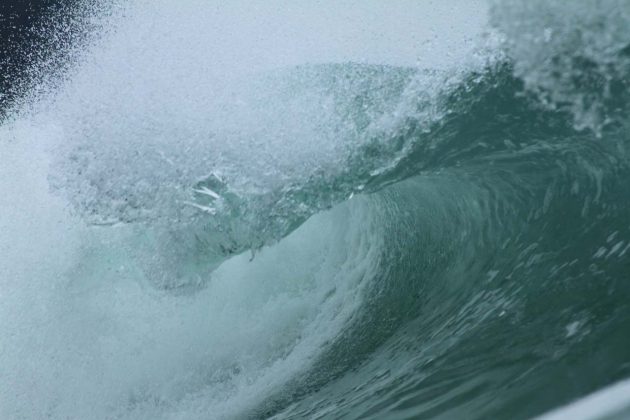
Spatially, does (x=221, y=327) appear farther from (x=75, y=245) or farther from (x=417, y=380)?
(x=417, y=380)

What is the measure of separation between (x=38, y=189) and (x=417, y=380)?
238cm

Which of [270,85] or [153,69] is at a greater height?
[153,69]

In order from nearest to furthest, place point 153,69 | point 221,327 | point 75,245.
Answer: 1. point 221,327
2. point 75,245
3. point 153,69

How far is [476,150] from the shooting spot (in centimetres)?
230

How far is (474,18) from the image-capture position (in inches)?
94.7

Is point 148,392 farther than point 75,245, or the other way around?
point 75,245

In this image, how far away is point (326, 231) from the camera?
9.76 feet

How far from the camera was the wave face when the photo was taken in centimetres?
192

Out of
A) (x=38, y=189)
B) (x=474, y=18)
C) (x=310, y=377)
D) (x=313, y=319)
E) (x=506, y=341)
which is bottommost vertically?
(x=506, y=341)

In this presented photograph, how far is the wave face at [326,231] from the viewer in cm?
192

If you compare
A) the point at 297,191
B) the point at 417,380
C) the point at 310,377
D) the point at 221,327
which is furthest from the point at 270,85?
the point at 417,380

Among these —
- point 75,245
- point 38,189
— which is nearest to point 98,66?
point 38,189

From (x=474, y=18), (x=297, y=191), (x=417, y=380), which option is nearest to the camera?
(x=417, y=380)

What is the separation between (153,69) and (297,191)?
1350mm
